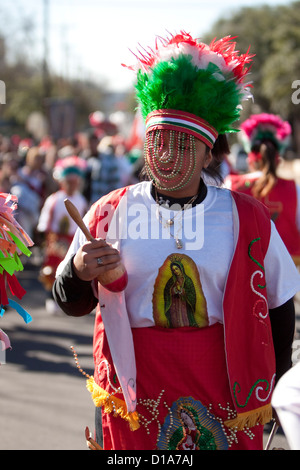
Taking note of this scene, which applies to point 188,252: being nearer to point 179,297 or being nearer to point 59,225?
point 179,297

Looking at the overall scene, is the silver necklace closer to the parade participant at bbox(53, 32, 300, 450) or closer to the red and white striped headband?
the parade participant at bbox(53, 32, 300, 450)

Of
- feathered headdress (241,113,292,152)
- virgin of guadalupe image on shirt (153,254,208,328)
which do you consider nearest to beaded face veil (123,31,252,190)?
virgin of guadalupe image on shirt (153,254,208,328)

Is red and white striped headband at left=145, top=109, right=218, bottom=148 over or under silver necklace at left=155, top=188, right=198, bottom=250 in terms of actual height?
over

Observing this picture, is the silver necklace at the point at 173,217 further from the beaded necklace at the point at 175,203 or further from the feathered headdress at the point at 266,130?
the feathered headdress at the point at 266,130

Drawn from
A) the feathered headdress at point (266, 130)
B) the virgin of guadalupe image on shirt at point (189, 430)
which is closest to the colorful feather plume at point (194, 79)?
the virgin of guadalupe image on shirt at point (189, 430)

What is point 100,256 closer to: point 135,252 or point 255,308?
point 135,252

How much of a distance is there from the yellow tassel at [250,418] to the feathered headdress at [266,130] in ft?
10.4

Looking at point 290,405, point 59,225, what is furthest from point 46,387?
point 290,405

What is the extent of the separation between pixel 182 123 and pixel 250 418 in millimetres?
971

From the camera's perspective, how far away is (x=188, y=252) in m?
2.35

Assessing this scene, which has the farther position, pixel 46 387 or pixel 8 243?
pixel 46 387

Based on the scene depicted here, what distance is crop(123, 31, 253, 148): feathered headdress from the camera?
237 centimetres

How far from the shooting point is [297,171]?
2853 cm
